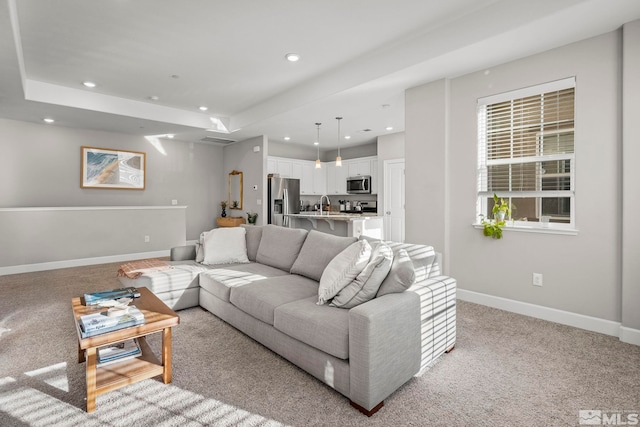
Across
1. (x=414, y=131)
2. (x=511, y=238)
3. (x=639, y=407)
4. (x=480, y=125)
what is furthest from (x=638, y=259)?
(x=414, y=131)

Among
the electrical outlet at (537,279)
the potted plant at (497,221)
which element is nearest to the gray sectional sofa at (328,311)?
the potted plant at (497,221)

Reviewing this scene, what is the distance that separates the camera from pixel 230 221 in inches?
295

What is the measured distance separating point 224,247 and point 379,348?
255cm

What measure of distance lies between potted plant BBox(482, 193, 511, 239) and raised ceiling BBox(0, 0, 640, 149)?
149cm

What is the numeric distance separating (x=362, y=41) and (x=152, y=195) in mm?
5646

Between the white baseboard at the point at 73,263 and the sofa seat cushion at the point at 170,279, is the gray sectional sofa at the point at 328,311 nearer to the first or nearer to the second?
the sofa seat cushion at the point at 170,279

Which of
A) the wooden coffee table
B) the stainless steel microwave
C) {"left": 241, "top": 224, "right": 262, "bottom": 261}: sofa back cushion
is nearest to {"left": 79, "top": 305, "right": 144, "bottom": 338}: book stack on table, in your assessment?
the wooden coffee table

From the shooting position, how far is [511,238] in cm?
341

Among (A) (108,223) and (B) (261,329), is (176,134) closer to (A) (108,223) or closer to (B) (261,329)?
(A) (108,223)

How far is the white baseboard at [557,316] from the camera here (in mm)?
2688

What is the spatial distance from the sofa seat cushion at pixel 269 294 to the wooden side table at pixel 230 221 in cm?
457

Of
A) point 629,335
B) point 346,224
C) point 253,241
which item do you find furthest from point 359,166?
point 629,335

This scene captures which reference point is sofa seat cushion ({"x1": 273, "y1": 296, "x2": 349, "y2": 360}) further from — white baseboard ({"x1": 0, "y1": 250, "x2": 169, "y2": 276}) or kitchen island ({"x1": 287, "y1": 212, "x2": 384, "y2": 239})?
white baseboard ({"x1": 0, "y1": 250, "x2": 169, "y2": 276})

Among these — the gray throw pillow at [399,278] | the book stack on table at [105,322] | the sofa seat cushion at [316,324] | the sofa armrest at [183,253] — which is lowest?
the sofa seat cushion at [316,324]
